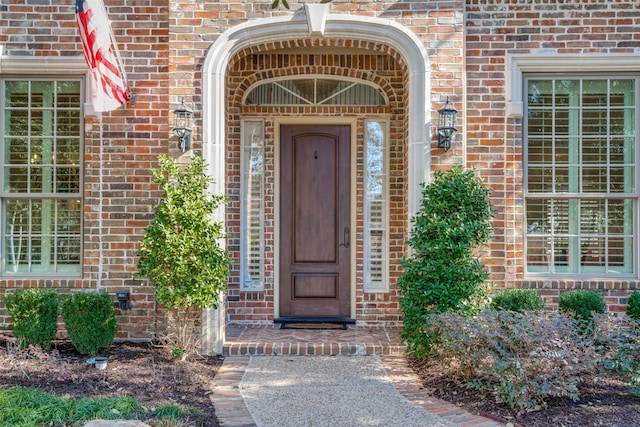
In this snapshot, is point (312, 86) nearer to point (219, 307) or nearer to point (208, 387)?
point (219, 307)

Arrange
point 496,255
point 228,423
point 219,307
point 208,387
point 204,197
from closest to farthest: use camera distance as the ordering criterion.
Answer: point 228,423 → point 208,387 → point 204,197 → point 219,307 → point 496,255

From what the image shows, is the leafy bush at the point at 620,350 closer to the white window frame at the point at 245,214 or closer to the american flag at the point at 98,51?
the white window frame at the point at 245,214

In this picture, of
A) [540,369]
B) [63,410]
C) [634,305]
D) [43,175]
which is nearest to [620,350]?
[540,369]

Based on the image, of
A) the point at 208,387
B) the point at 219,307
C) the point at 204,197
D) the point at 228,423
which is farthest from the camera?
the point at 219,307

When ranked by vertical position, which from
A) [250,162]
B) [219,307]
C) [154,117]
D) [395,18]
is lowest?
[219,307]

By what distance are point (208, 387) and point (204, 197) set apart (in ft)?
5.61

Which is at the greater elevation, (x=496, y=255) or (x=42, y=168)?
(x=42, y=168)

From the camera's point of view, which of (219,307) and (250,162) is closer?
(219,307)

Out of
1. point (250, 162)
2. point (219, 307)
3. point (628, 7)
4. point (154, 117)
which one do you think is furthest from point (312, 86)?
point (628, 7)

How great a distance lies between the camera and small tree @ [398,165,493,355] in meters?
4.70

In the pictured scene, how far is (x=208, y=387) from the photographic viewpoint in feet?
13.9

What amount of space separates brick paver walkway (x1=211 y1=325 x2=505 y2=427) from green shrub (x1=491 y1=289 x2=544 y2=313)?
3.38 feet

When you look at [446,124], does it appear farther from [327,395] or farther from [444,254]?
[327,395]

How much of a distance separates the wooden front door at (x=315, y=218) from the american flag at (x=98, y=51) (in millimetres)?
2141
